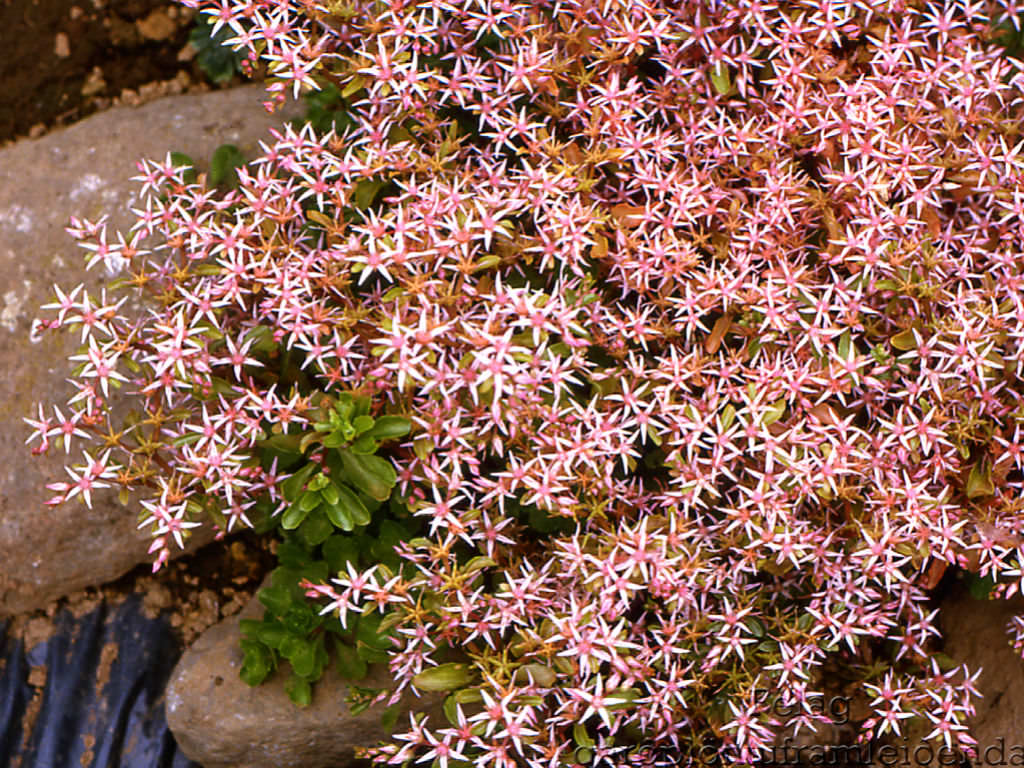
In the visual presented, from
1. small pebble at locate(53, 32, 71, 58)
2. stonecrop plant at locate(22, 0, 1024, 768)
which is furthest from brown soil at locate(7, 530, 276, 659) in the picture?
small pebble at locate(53, 32, 71, 58)

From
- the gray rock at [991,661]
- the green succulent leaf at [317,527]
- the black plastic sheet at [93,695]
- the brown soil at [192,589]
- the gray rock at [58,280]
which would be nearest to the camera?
the green succulent leaf at [317,527]

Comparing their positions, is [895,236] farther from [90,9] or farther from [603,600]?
[90,9]

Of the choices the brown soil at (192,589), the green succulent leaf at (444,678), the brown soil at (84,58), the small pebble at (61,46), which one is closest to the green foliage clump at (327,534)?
the green succulent leaf at (444,678)

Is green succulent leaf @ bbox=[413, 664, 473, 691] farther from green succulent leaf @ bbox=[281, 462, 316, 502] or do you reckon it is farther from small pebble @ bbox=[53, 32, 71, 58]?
small pebble @ bbox=[53, 32, 71, 58]

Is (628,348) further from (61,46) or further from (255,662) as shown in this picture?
(61,46)

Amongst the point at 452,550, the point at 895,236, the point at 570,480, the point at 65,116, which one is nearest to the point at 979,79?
the point at 895,236

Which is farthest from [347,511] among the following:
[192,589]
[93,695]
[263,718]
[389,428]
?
[93,695]

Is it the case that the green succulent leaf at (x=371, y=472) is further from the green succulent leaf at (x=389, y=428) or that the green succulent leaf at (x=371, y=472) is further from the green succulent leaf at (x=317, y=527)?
the green succulent leaf at (x=317, y=527)
